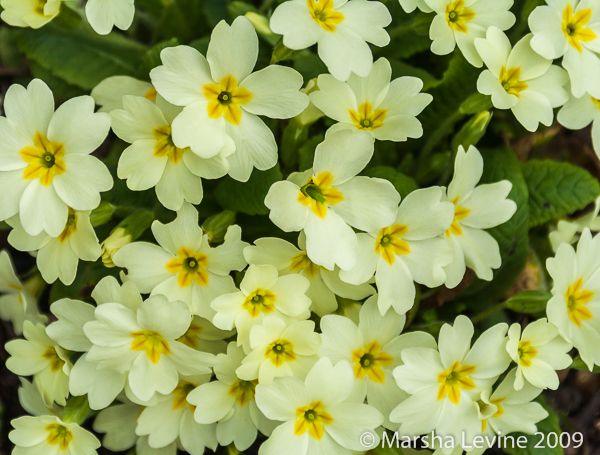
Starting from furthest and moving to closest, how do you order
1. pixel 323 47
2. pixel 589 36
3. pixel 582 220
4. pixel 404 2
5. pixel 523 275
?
pixel 523 275 < pixel 582 220 < pixel 589 36 < pixel 404 2 < pixel 323 47

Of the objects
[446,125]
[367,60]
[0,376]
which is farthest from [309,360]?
[0,376]

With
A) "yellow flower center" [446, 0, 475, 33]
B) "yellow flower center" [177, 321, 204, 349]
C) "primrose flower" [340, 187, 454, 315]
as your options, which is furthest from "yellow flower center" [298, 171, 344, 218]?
"yellow flower center" [446, 0, 475, 33]

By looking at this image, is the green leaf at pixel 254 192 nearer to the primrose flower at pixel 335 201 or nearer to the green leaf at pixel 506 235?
the primrose flower at pixel 335 201

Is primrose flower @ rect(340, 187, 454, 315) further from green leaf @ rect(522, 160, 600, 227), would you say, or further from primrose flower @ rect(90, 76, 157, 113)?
primrose flower @ rect(90, 76, 157, 113)

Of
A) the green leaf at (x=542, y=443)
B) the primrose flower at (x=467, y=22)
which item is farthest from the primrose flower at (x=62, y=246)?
the green leaf at (x=542, y=443)

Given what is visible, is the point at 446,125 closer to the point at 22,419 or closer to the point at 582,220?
the point at 582,220

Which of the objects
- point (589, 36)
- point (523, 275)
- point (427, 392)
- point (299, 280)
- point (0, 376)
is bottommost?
point (0, 376)

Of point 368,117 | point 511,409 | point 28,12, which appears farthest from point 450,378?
point 28,12
